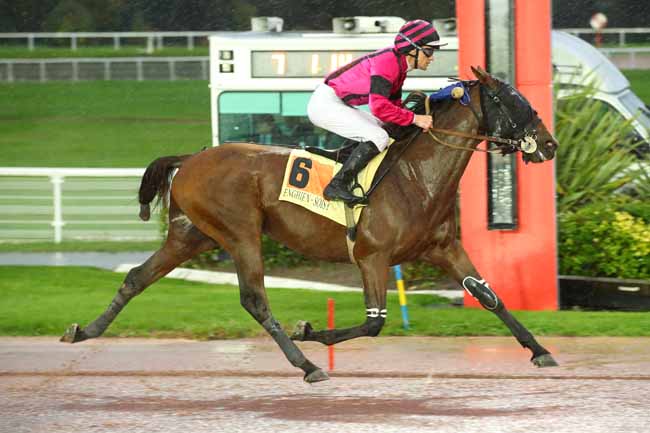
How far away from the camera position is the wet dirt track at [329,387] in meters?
7.32

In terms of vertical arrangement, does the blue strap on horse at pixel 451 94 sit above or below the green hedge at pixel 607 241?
above

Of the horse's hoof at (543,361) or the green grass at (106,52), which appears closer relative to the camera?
the horse's hoof at (543,361)

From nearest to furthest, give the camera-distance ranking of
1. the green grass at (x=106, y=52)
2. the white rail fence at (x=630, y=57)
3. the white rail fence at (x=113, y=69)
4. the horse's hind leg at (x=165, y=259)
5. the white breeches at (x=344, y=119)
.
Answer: the white breeches at (x=344, y=119) < the horse's hind leg at (x=165, y=259) < the white rail fence at (x=630, y=57) < the white rail fence at (x=113, y=69) < the green grass at (x=106, y=52)

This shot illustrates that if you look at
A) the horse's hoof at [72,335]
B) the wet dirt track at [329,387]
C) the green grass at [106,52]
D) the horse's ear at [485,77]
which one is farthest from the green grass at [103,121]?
the horse's ear at [485,77]

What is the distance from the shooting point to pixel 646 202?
12977mm


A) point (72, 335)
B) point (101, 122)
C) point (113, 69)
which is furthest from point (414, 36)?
point (113, 69)

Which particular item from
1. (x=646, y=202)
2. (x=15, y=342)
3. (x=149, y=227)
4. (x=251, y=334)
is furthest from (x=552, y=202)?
(x=149, y=227)

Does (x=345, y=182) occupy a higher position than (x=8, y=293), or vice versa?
(x=345, y=182)

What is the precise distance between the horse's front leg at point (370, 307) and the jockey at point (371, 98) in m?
0.44

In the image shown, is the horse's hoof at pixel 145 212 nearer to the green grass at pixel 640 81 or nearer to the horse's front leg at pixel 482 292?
the horse's front leg at pixel 482 292

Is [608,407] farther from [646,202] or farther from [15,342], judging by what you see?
[646,202]

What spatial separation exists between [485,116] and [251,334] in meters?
2.90

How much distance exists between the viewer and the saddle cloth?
8680 millimetres

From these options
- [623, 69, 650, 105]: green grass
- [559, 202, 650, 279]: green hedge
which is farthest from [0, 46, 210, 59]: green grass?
[559, 202, 650, 279]: green hedge
